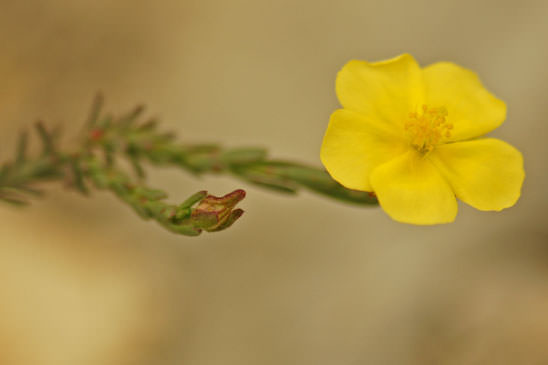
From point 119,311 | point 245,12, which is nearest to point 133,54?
point 245,12

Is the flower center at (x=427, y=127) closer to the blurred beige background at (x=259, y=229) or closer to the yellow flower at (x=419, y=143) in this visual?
the yellow flower at (x=419, y=143)

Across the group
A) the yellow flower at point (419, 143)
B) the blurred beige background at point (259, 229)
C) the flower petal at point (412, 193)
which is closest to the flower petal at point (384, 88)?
the yellow flower at point (419, 143)

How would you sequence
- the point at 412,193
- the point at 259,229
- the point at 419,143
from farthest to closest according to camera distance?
the point at 259,229
the point at 419,143
the point at 412,193

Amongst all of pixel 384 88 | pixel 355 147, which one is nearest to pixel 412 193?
pixel 355 147

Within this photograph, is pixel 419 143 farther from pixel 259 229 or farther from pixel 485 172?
pixel 259 229

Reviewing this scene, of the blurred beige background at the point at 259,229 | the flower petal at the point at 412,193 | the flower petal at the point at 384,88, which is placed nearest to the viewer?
the flower petal at the point at 412,193

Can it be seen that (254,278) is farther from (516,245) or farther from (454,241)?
(516,245)
